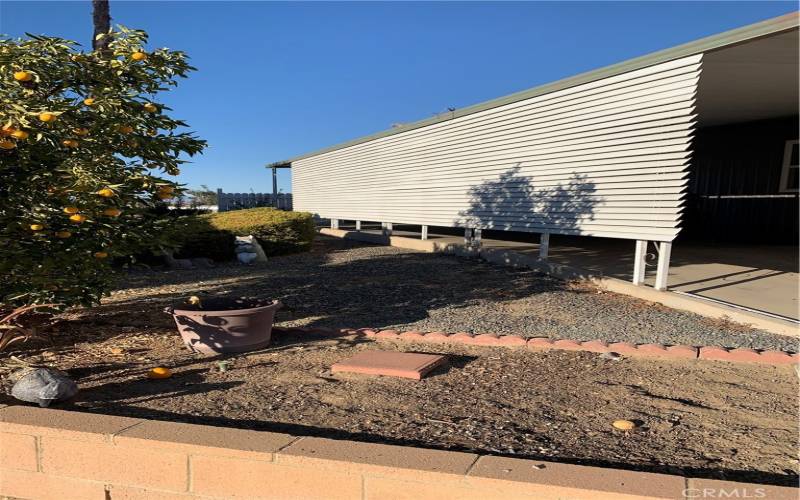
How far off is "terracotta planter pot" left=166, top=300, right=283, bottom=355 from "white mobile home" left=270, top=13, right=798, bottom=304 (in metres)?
Result: 4.73

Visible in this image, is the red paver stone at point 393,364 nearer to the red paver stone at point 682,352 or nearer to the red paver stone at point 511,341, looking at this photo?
the red paver stone at point 511,341

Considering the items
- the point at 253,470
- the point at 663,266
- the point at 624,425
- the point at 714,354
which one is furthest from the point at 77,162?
the point at 663,266

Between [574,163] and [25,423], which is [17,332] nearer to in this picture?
[25,423]

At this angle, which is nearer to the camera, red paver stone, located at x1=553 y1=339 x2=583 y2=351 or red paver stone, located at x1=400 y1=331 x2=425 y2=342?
red paver stone, located at x1=553 y1=339 x2=583 y2=351

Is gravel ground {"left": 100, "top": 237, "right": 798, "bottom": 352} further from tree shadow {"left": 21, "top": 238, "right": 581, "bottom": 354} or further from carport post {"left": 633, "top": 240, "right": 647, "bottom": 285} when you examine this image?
carport post {"left": 633, "top": 240, "right": 647, "bottom": 285}

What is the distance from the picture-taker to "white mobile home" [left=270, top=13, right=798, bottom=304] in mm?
6094

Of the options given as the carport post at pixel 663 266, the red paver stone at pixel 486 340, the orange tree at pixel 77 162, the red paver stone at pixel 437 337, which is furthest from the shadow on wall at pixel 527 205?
the orange tree at pixel 77 162

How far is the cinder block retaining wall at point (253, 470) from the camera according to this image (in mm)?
1925

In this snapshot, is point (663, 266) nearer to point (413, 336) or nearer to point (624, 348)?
point (624, 348)

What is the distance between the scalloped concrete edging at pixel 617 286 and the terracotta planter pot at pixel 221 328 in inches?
173

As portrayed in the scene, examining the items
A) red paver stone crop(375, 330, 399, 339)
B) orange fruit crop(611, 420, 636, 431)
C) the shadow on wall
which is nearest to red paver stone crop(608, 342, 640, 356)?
orange fruit crop(611, 420, 636, 431)

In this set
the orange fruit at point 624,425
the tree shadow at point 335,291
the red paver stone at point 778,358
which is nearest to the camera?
the orange fruit at point 624,425

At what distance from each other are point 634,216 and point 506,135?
10.7 feet

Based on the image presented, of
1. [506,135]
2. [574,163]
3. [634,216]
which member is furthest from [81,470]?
[506,135]
